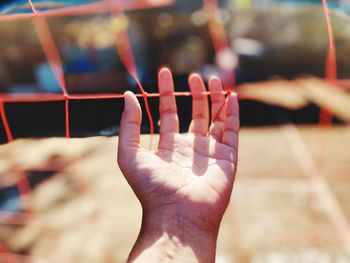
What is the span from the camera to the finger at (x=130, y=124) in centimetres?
83

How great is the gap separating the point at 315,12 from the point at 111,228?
255 inches

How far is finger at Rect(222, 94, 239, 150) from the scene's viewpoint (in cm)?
90

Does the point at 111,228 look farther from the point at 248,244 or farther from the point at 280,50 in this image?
the point at 280,50

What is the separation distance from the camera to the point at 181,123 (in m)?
A: 0.94

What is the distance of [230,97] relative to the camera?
0.91 meters

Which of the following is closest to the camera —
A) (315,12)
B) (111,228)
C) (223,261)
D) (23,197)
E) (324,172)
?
(223,261)

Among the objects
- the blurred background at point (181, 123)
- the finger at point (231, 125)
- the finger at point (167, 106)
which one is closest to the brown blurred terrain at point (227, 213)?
the blurred background at point (181, 123)

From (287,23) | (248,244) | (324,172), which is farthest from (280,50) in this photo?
(248,244)

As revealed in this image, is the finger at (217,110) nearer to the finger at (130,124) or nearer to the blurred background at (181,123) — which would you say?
the blurred background at (181,123)

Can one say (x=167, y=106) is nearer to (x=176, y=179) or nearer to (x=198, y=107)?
(x=198, y=107)

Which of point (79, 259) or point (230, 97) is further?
point (79, 259)

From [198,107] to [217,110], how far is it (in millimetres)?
61

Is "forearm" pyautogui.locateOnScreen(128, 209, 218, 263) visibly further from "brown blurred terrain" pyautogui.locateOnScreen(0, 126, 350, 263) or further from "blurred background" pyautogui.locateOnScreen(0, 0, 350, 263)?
"brown blurred terrain" pyautogui.locateOnScreen(0, 126, 350, 263)

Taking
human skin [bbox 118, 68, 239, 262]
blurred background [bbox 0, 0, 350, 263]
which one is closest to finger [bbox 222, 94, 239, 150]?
human skin [bbox 118, 68, 239, 262]
